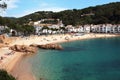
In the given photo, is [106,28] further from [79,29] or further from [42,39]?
[42,39]

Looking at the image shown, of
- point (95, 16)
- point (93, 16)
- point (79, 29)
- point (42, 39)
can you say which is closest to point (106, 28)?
point (79, 29)

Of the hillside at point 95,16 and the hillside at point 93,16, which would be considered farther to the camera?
the hillside at point 95,16

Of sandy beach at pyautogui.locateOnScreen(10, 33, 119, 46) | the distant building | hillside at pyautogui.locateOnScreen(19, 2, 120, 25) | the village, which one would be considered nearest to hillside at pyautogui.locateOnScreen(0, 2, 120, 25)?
hillside at pyautogui.locateOnScreen(19, 2, 120, 25)

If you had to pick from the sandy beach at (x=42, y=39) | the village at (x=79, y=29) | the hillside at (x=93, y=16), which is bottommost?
the sandy beach at (x=42, y=39)

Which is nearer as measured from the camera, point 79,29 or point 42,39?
point 42,39

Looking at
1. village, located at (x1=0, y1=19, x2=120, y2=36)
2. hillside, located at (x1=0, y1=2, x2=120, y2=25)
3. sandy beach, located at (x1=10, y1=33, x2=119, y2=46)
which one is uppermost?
hillside, located at (x1=0, y1=2, x2=120, y2=25)

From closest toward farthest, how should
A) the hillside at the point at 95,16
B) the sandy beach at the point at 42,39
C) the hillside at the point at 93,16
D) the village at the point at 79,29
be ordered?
the sandy beach at the point at 42,39 → the village at the point at 79,29 → the hillside at the point at 93,16 → the hillside at the point at 95,16

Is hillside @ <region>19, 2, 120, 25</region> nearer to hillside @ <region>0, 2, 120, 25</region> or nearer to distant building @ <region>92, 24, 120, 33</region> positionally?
hillside @ <region>0, 2, 120, 25</region>

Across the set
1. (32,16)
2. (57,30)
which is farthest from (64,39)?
(32,16)

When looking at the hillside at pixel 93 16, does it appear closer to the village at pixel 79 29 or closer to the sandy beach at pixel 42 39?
the village at pixel 79 29

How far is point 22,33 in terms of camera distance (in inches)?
3964

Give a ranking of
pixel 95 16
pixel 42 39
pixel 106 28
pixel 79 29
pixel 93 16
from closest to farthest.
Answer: pixel 42 39 → pixel 106 28 → pixel 79 29 → pixel 95 16 → pixel 93 16

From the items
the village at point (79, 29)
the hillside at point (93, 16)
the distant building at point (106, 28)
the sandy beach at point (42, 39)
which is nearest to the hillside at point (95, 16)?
the hillside at point (93, 16)

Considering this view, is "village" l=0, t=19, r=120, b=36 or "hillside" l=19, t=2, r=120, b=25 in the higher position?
"hillside" l=19, t=2, r=120, b=25
